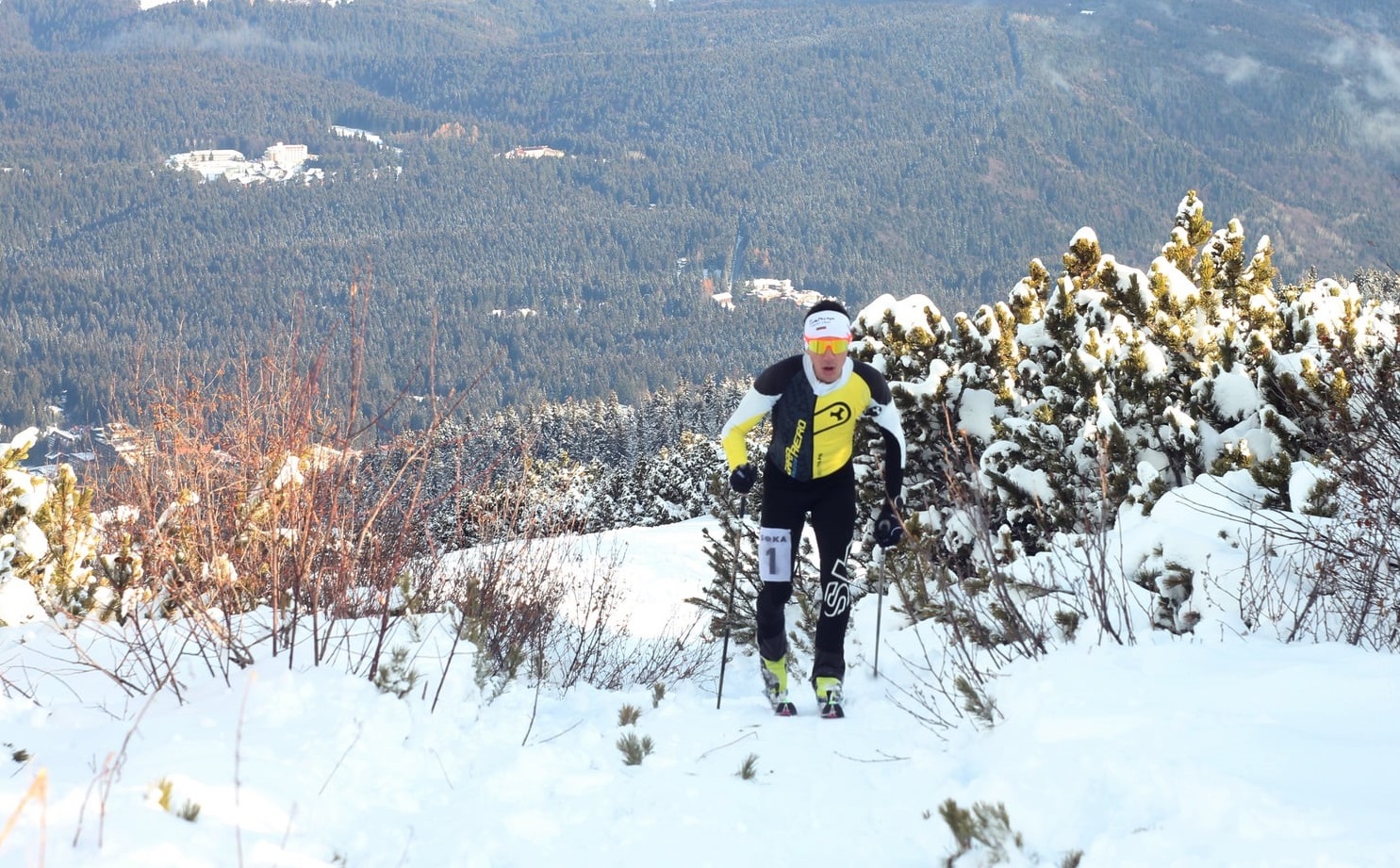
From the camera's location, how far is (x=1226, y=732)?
3.06 meters

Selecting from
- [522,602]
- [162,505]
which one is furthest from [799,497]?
[162,505]

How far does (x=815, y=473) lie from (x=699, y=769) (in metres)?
1.78

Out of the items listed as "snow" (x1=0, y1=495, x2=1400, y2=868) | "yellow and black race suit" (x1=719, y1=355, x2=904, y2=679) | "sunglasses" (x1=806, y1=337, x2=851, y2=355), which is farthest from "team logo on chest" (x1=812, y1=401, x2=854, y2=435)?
"snow" (x1=0, y1=495, x2=1400, y2=868)

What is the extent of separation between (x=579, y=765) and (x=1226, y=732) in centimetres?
223

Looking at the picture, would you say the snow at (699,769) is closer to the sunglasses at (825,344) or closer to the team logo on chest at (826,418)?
the team logo on chest at (826,418)

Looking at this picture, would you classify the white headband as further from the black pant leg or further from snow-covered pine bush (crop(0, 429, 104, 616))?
snow-covered pine bush (crop(0, 429, 104, 616))

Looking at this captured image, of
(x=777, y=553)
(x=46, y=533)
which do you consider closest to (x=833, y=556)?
(x=777, y=553)

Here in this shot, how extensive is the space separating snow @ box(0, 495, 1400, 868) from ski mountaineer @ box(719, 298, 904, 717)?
59cm

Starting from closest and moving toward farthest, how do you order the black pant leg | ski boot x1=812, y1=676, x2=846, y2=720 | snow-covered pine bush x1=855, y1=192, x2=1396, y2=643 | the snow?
the snow < ski boot x1=812, y1=676, x2=846, y2=720 < the black pant leg < snow-covered pine bush x1=855, y1=192, x2=1396, y2=643

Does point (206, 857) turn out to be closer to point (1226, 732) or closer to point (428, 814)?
point (428, 814)

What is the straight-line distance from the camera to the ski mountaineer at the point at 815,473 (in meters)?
5.31

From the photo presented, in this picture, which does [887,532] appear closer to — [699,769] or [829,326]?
[829,326]

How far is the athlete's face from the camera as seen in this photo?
5.23m

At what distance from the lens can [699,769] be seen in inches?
162
